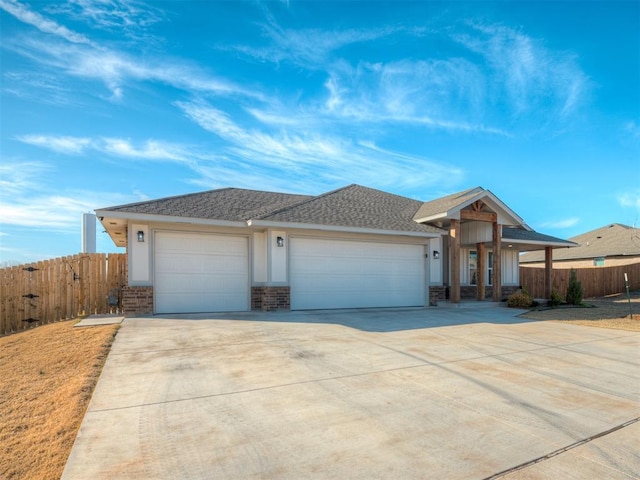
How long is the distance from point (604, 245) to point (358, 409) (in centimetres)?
3237

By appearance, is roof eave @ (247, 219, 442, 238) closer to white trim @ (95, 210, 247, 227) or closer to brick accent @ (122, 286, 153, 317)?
white trim @ (95, 210, 247, 227)

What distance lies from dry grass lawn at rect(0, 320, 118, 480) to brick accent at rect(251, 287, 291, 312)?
4743 mm

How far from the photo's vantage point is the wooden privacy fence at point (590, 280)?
21312 mm

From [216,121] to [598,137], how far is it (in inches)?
634

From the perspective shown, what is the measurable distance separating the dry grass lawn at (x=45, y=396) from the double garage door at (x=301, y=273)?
137 inches

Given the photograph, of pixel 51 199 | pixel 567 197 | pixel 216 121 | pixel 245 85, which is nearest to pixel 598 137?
pixel 567 197

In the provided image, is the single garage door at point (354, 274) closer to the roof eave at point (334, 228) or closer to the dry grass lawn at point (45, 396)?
the roof eave at point (334, 228)

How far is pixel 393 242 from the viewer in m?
14.0

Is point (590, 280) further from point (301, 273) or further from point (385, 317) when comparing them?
point (301, 273)

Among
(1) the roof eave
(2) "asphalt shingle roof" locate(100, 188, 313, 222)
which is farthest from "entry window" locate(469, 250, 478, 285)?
(2) "asphalt shingle roof" locate(100, 188, 313, 222)

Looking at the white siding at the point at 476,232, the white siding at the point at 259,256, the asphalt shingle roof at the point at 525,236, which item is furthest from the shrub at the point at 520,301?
the white siding at the point at 259,256

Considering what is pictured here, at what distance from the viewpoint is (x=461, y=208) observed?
1411 centimetres

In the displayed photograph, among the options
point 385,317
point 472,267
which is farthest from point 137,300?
point 472,267

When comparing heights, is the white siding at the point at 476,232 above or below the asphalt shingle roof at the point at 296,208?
below
